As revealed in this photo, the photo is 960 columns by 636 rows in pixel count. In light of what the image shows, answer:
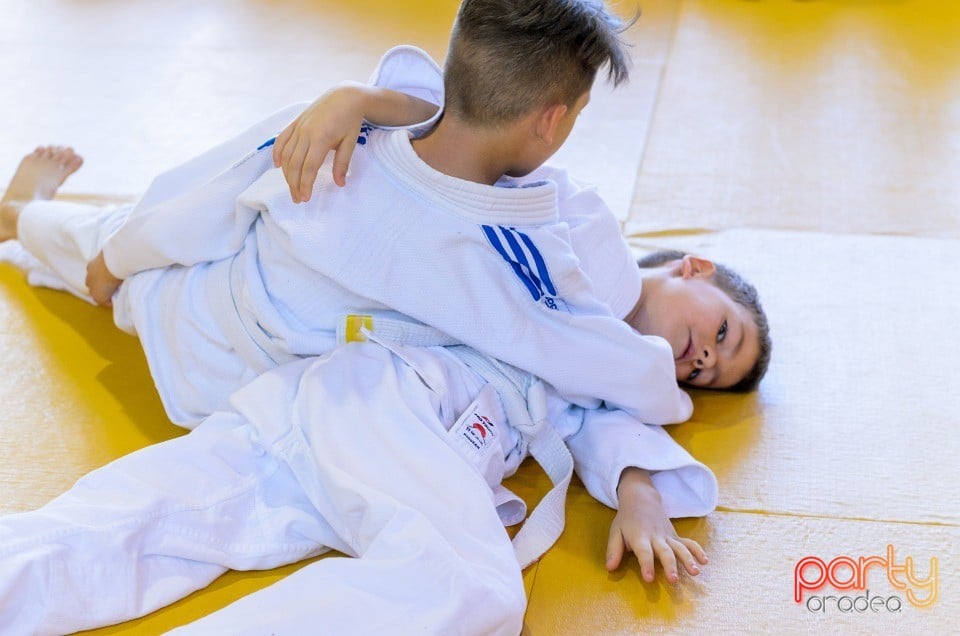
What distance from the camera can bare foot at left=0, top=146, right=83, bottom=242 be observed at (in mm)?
2047

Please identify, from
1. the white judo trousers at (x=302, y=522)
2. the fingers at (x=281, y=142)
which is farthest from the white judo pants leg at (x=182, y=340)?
→ the fingers at (x=281, y=142)

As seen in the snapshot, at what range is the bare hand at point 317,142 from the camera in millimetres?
1448

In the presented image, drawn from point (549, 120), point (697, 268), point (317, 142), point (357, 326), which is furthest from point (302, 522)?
point (697, 268)

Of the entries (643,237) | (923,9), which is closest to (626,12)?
(923,9)

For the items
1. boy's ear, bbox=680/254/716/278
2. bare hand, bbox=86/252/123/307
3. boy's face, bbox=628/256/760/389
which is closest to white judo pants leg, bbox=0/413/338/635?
bare hand, bbox=86/252/123/307

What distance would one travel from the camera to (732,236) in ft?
7.21

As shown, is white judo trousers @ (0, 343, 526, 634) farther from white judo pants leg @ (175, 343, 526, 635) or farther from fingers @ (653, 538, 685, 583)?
fingers @ (653, 538, 685, 583)

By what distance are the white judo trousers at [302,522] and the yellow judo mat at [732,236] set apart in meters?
0.07

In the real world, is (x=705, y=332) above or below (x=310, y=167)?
below

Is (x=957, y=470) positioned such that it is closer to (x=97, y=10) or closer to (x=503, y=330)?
(x=503, y=330)

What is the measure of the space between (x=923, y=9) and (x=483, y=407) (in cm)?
260

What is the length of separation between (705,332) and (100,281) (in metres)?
1.00

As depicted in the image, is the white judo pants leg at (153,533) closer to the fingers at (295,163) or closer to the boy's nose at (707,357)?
the fingers at (295,163)

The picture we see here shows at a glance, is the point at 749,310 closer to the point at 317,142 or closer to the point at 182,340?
the point at 317,142
